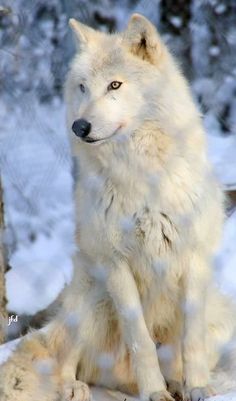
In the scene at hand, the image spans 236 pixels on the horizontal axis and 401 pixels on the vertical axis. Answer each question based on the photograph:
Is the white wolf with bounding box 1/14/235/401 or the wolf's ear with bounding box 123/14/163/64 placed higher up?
the wolf's ear with bounding box 123/14/163/64

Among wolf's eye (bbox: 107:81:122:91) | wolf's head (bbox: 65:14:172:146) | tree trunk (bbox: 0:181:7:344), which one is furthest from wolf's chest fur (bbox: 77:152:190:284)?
tree trunk (bbox: 0:181:7:344)

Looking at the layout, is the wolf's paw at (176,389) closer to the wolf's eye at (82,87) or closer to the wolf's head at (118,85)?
the wolf's head at (118,85)

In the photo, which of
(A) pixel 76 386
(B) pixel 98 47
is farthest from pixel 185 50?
(A) pixel 76 386

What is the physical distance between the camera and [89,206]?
11.5ft

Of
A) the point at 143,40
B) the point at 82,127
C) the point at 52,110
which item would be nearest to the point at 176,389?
the point at 82,127

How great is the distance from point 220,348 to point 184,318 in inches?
14.4

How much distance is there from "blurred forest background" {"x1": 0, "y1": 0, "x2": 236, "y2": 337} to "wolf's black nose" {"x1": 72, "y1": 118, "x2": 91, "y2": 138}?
1.98 m

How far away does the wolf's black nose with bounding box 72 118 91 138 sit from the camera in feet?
10.6

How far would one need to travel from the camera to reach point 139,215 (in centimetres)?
339

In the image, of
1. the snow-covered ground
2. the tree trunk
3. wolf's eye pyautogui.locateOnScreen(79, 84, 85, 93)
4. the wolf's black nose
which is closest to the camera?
the wolf's black nose

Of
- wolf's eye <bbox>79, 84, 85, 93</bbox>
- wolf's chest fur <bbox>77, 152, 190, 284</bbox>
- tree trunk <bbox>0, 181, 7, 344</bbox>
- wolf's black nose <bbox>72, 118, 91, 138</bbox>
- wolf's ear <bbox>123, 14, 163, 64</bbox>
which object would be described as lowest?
tree trunk <bbox>0, 181, 7, 344</bbox>

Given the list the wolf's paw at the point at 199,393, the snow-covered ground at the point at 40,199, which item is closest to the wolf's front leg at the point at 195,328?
the wolf's paw at the point at 199,393

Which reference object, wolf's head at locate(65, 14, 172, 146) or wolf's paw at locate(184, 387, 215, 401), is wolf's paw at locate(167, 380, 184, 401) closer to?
wolf's paw at locate(184, 387, 215, 401)

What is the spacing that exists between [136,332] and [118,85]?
1.06 m
